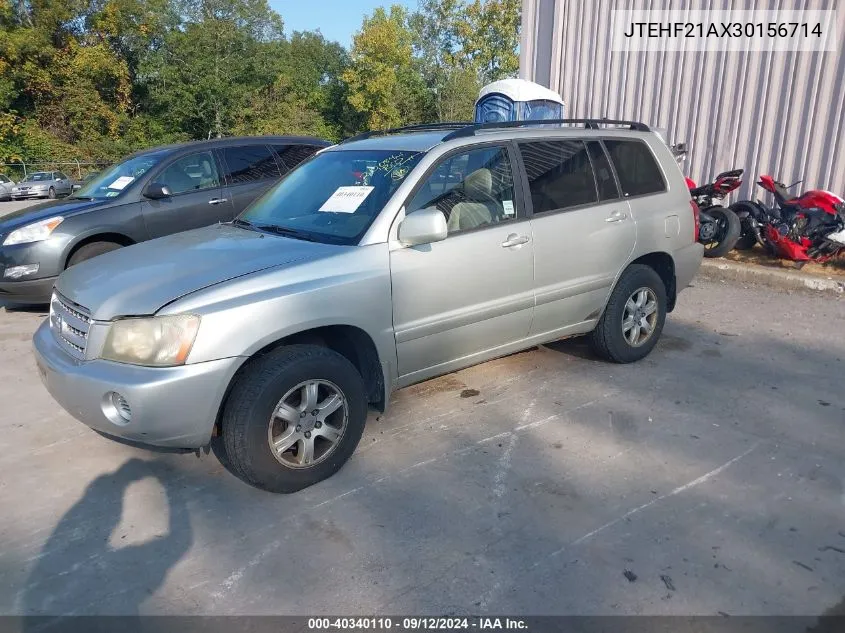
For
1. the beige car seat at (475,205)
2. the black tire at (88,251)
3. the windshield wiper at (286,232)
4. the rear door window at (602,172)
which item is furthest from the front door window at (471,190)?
the black tire at (88,251)

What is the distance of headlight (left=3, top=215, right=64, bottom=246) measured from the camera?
245 inches

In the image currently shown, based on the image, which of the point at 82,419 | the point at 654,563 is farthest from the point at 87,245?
the point at 654,563

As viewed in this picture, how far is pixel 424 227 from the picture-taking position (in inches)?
134

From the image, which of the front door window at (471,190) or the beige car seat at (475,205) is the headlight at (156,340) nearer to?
the front door window at (471,190)

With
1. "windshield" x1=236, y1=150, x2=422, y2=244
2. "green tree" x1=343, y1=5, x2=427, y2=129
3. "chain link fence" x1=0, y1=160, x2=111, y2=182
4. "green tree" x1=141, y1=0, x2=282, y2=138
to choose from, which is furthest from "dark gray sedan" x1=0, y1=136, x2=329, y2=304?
"green tree" x1=343, y1=5, x2=427, y2=129

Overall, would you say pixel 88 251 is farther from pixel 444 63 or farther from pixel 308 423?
pixel 444 63

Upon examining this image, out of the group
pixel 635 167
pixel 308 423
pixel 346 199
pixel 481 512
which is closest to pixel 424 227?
pixel 346 199

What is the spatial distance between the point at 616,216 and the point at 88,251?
5015 mm

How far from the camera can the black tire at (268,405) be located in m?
3.05

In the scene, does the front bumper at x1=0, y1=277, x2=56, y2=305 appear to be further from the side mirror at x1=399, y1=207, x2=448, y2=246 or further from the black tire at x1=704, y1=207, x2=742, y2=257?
the black tire at x1=704, y1=207, x2=742, y2=257

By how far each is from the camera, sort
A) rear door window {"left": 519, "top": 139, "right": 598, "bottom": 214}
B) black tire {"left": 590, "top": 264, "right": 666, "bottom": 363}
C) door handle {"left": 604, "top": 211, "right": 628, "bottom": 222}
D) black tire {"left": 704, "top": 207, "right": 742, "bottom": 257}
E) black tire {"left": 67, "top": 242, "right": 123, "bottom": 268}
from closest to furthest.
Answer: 1. rear door window {"left": 519, "top": 139, "right": 598, "bottom": 214}
2. door handle {"left": 604, "top": 211, "right": 628, "bottom": 222}
3. black tire {"left": 590, "top": 264, "right": 666, "bottom": 363}
4. black tire {"left": 67, "top": 242, "right": 123, "bottom": 268}
5. black tire {"left": 704, "top": 207, "right": 742, "bottom": 257}

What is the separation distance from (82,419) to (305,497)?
115 centimetres

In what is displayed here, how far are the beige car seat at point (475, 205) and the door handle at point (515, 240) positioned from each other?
0.15m

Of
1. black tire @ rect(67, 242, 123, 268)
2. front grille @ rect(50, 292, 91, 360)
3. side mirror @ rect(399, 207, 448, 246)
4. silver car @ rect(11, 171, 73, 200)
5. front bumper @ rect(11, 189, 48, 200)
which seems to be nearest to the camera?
front grille @ rect(50, 292, 91, 360)
